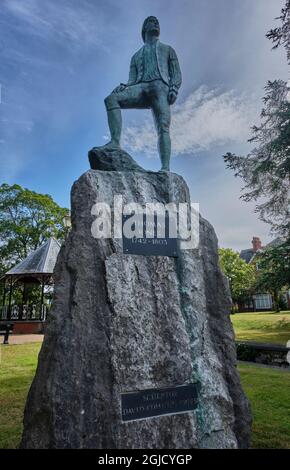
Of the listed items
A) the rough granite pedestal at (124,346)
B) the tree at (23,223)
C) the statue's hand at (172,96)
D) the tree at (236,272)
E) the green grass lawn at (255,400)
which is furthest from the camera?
the tree at (236,272)

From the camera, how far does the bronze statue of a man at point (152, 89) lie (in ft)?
14.7

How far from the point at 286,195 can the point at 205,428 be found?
12.0 m

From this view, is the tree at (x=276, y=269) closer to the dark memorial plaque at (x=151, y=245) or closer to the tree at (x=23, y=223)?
the dark memorial plaque at (x=151, y=245)

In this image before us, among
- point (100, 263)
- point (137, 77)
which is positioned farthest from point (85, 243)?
point (137, 77)

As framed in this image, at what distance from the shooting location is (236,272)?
1540 inches

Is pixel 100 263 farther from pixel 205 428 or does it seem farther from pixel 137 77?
pixel 137 77

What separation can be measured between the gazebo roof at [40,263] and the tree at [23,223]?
28.0 ft

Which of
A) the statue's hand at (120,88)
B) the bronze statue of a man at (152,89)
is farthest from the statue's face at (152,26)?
the statue's hand at (120,88)

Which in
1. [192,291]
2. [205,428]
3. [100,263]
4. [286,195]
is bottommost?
[205,428]

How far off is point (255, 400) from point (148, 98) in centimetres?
502

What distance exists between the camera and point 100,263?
332cm

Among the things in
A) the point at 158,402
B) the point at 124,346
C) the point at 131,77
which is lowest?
the point at 158,402

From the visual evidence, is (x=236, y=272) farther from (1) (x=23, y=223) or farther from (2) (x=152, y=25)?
(2) (x=152, y=25)

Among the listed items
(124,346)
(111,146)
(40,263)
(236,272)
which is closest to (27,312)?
(40,263)
